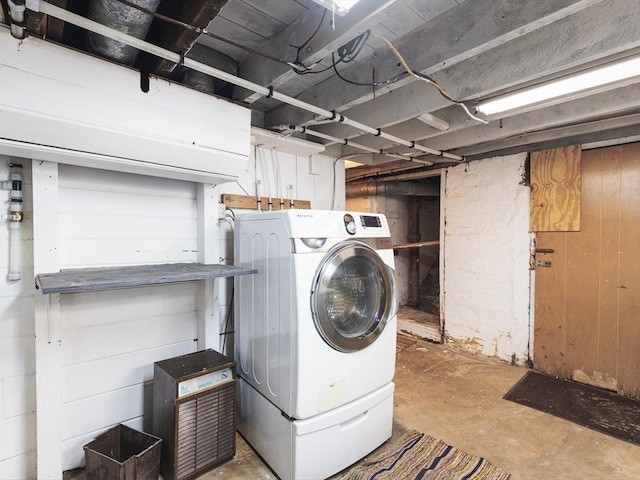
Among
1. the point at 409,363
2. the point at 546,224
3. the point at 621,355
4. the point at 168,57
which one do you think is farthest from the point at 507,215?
the point at 168,57

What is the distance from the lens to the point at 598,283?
2.69m

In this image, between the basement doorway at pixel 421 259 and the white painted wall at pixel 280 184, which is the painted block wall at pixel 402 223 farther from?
the white painted wall at pixel 280 184

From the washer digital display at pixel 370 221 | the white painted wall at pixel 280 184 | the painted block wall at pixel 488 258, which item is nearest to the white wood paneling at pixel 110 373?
the white painted wall at pixel 280 184

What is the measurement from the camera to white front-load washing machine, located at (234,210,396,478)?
161cm

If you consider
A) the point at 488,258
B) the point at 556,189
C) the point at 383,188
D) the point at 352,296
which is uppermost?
the point at 383,188

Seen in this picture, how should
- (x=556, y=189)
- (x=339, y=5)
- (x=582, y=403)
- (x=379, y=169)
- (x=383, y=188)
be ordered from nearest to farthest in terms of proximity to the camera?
(x=339, y=5)
(x=582, y=403)
(x=556, y=189)
(x=379, y=169)
(x=383, y=188)

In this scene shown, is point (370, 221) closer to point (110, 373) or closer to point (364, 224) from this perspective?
point (364, 224)

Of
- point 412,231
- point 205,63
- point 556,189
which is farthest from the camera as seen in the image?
point 412,231

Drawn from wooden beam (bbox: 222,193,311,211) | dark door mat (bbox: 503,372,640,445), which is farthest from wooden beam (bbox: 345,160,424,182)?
dark door mat (bbox: 503,372,640,445)

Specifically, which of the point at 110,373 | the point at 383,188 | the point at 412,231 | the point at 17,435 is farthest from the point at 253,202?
the point at 412,231

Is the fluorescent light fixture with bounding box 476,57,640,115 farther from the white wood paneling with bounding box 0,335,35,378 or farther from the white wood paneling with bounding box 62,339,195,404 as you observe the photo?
the white wood paneling with bounding box 0,335,35,378

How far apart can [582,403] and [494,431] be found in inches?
36.6

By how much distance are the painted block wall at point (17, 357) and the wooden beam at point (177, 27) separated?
84cm

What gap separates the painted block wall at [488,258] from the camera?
3.11 m
